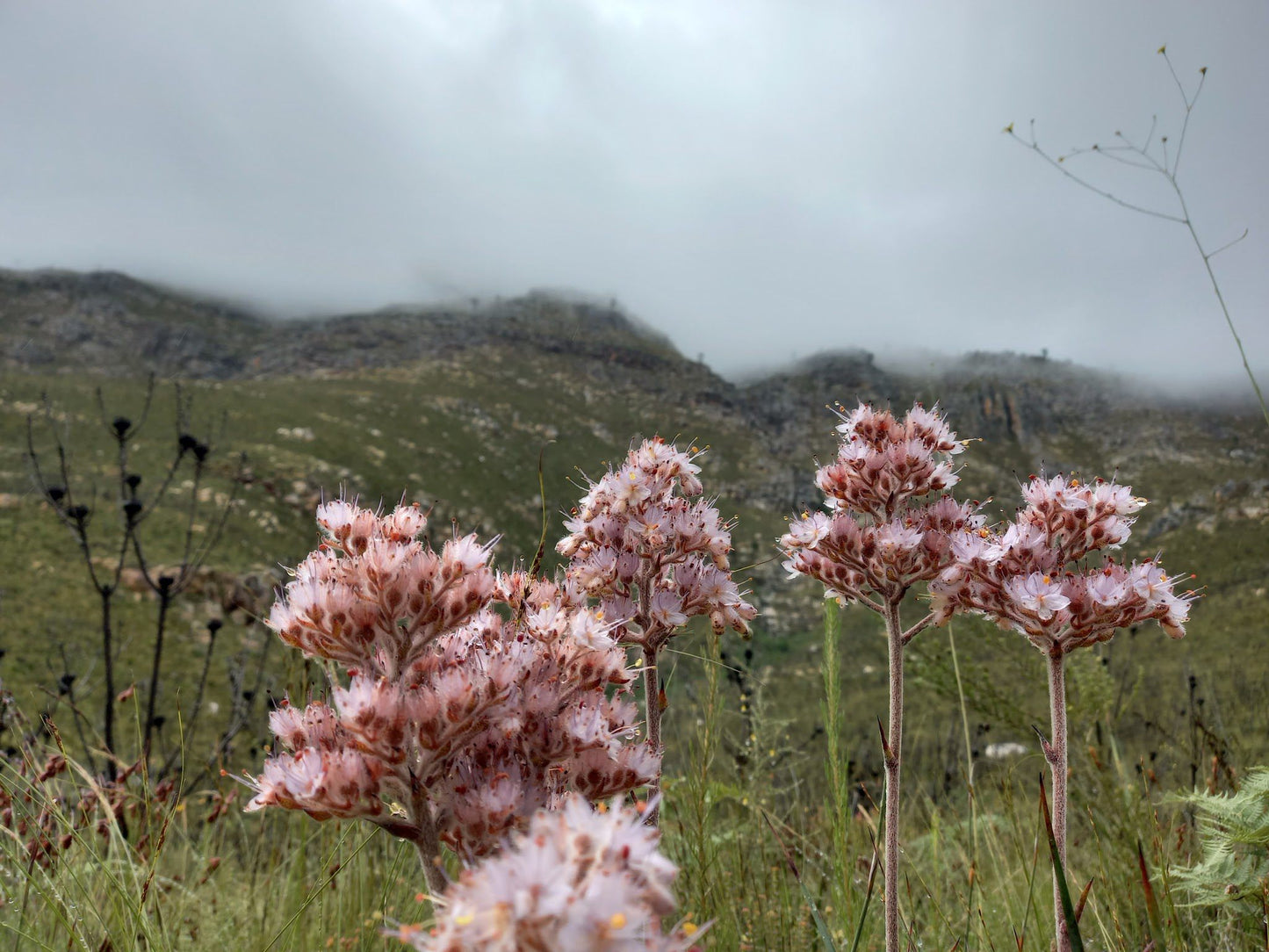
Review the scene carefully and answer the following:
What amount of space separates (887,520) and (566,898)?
2317 millimetres

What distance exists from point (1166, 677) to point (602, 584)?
43.7 meters

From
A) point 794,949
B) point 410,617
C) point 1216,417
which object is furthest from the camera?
point 1216,417

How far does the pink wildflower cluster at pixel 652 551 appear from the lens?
2.72 m

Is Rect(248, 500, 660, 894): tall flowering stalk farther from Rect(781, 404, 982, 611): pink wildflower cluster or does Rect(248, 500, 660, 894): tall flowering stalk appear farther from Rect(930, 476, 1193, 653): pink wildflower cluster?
Rect(930, 476, 1193, 653): pink wildflower cluster

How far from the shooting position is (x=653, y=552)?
2746 millimetres

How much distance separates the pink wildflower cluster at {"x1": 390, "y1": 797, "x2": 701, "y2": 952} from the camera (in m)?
0.95

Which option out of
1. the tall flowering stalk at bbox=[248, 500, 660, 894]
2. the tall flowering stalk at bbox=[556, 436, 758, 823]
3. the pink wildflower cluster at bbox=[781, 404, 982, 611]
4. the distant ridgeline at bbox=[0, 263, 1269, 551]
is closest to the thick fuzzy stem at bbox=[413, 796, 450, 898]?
the tall flowering stalk at bbox=[248, 500, 660, 894]

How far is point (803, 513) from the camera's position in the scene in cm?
309

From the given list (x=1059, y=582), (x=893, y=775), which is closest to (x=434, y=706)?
(x=893, y=775)

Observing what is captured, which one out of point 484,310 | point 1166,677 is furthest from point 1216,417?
point 484,310

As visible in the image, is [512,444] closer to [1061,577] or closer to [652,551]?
[652,551]

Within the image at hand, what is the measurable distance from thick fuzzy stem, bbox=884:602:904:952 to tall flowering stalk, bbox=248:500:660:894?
922 millimetres

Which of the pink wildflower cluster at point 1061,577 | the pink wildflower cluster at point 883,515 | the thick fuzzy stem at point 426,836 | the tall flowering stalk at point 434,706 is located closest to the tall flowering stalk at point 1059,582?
the pink wildflower cluster at point 1061,577

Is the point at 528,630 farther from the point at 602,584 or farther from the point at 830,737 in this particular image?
the point at 830,737
